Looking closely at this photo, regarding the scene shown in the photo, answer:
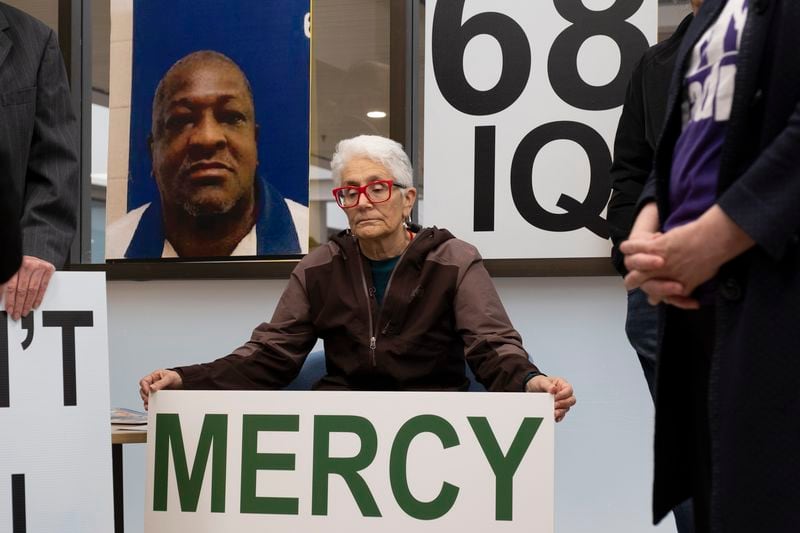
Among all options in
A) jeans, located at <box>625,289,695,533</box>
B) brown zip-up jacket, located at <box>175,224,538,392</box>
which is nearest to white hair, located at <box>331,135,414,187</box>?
brown zip-up jacket, located at <box>175,224,538,392</box>

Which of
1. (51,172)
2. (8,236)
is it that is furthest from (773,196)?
(51,172)

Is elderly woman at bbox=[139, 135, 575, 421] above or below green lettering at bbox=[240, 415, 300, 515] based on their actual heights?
above

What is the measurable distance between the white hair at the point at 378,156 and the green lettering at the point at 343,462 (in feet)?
3.39

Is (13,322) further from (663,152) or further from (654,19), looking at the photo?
(654,19)

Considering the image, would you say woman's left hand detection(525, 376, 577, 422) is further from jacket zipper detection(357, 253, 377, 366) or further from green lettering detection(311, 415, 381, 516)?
jacket zipper detection(357, 253, 377, 366)

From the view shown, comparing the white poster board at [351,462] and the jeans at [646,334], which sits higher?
the jeans at [646,334]

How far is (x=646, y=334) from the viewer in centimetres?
286

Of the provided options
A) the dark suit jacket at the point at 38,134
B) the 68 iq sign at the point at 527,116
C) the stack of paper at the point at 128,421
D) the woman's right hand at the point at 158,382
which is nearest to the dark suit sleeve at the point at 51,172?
the dark suit jacket at the point at 38,134

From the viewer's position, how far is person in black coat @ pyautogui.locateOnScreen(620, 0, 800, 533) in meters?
1.33

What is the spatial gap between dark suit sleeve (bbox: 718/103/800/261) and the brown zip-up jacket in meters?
1.50

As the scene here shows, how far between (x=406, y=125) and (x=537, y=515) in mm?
2141

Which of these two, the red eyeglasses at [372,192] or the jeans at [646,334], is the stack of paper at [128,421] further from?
the jeans at [646,334]

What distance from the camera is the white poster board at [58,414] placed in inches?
93.4

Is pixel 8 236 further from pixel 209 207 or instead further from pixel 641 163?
pixel 209 207
